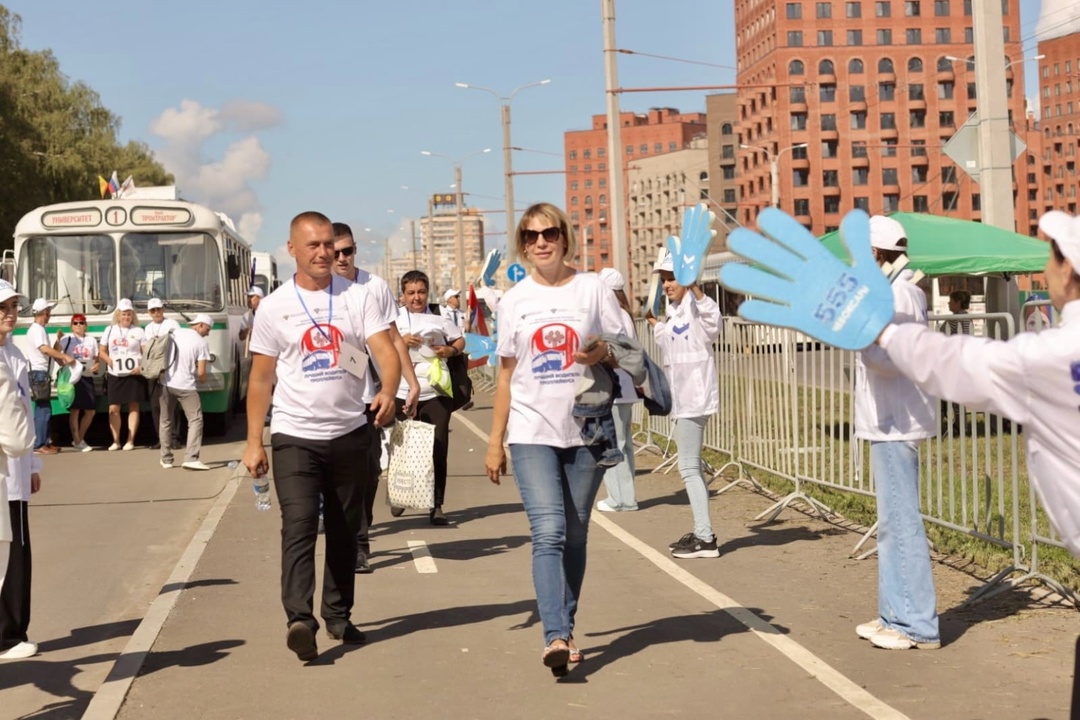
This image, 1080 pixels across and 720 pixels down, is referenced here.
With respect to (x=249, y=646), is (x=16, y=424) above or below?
above

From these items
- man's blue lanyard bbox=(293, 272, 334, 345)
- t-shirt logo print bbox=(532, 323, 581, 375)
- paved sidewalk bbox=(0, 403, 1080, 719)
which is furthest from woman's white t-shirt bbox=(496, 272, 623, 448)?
paved sidewalk bbox=(0, 403, 1080, 719)

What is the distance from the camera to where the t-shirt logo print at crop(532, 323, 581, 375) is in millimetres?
6469

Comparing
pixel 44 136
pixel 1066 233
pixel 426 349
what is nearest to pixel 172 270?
pixel 426 349

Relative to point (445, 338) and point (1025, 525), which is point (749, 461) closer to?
point (445, 338)

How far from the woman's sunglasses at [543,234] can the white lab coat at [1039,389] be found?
3117 mm

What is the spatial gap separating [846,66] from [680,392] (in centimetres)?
12492

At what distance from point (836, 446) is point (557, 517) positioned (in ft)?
18.7

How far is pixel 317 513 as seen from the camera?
7.04 metres

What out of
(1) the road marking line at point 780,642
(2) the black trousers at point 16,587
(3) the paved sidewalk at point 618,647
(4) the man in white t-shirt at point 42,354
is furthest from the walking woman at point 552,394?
(4) the man in white t-shirt at point 42,354

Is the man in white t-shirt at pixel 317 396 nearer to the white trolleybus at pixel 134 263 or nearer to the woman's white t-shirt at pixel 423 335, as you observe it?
the woman's white t-shirt at pixel 423 335

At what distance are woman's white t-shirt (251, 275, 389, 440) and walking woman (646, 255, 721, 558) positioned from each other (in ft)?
10.7

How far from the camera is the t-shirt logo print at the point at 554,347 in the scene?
647cm

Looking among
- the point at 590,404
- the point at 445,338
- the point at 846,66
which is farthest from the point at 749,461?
the point at 846,66

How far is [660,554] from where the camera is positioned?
9.88 m
